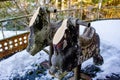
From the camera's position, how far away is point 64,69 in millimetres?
2506

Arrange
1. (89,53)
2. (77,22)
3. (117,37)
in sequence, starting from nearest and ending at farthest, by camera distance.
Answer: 1. (77,22)
2. (89,53)
3. (117,37)

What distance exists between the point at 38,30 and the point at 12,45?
4.85 ft

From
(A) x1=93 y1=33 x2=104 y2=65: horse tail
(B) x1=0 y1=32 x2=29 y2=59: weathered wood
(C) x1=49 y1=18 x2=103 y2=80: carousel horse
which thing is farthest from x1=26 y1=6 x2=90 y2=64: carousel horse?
(B) x1=0 y1=32 x2=29 y2=59: weathered wood

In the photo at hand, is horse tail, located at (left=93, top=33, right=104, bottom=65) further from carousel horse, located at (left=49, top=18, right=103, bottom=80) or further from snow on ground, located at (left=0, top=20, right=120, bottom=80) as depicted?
carousel horse, located at (left=49, top=18, right=103, bottom=80)

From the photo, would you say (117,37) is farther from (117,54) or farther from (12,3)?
(12,3)

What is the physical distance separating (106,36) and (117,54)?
3.77ft

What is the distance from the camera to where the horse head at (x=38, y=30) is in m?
2.88

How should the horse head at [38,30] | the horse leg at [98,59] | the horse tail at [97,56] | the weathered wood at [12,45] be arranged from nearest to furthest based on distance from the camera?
the horse head at [38,30], the horse tail at [97,56], the horse leg at [98,59], the weathered wood at [12,45]

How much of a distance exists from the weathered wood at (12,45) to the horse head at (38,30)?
4.16 ft

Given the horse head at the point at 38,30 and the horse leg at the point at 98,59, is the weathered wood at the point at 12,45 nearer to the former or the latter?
the horse head at the point at 38,30

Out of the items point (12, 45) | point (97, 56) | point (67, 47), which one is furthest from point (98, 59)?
point (12, 45)

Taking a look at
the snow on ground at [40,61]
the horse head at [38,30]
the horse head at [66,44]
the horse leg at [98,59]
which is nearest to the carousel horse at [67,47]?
the horse head at [66,44]

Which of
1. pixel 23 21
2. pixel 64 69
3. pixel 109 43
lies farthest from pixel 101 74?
pixel 23 21

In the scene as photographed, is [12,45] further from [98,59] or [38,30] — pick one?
[98,59]
